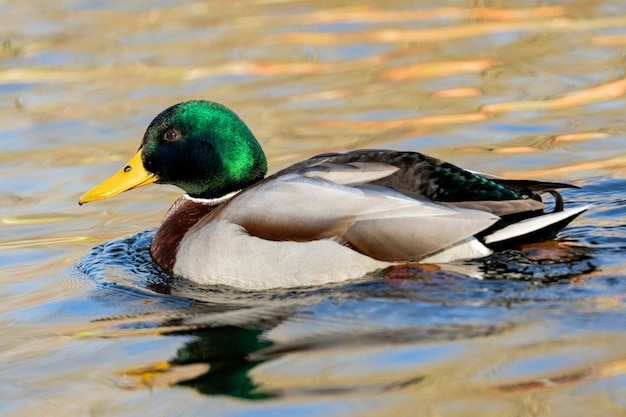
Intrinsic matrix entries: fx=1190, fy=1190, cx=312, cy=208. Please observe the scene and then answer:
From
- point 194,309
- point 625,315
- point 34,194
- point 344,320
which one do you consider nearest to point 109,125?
point 34,194

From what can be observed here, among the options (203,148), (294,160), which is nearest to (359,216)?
(203,148)

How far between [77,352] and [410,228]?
5.47 feet

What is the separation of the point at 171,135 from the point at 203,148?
189 mm

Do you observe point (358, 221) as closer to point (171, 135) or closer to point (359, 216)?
point (359, 216)

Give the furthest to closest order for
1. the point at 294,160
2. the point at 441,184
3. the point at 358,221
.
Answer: the point at 294,160
the point at 441,184
the point at 358,221

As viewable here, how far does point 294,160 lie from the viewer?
28.7 ft

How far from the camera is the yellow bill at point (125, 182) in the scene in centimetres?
652

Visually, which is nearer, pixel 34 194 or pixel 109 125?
pixel 34 194

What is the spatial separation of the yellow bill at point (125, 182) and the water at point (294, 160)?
436 mm

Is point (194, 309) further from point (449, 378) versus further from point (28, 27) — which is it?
point (28, 27)

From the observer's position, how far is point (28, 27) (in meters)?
13.0

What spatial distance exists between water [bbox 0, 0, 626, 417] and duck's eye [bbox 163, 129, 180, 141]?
0.72 metres

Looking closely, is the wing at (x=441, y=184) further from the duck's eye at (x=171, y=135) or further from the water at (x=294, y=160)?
the duck's eye at (x=171, y=135)

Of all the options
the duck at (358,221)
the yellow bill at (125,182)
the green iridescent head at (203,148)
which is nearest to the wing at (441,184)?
the duck at (358,221)
